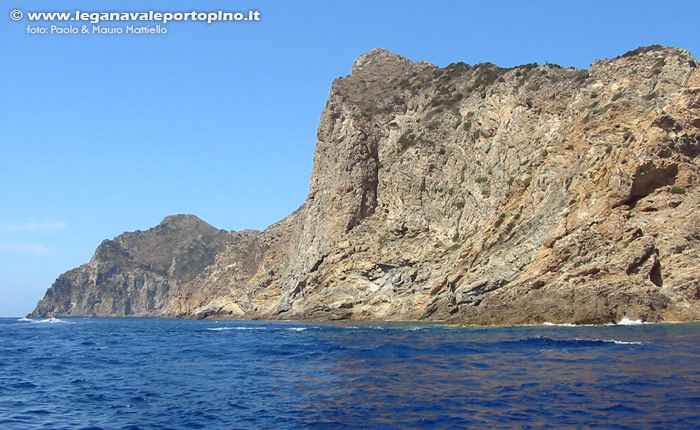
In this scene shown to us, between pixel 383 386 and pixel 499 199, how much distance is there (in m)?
43.0

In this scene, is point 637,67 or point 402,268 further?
point 402,268

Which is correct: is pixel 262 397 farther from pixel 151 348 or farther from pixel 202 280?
pixel 202 280

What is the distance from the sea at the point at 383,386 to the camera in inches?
532

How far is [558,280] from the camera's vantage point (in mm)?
41312

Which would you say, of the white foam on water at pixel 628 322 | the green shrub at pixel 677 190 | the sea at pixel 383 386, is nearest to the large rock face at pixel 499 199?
the green shrub at pixel 677 190

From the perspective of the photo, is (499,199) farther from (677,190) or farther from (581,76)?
(677,190)

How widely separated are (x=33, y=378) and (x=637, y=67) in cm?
5281

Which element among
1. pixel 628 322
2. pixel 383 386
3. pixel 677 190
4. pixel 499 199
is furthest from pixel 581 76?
pixel 383 386

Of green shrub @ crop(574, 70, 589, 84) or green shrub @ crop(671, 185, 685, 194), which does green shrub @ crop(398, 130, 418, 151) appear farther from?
green shrub @ crop(671, 185, 685, 194)

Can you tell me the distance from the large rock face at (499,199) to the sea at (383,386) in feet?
36.9

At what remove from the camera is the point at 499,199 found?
191ft

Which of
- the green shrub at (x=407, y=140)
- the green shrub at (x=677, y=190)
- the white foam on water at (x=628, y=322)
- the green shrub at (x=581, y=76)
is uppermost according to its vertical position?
the green shrub at (x=581, y=76)

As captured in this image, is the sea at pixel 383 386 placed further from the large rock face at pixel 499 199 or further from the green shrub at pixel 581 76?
the green shrub at pixel 581 76

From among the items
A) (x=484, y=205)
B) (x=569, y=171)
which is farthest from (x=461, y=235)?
(x=569, y=171)
